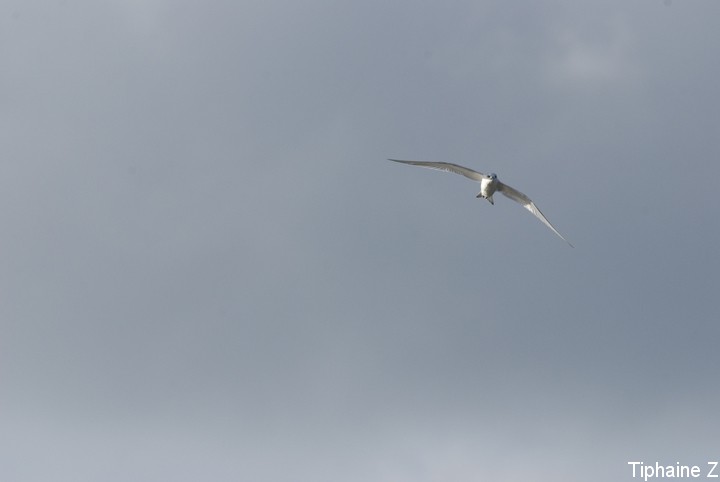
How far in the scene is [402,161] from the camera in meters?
Answer: 104

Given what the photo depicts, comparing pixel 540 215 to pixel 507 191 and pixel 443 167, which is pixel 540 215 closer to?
pixel 507 191

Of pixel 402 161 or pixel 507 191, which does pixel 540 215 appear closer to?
pixel 507 191

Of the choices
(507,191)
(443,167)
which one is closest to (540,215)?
(507,191)

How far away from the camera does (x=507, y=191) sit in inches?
4434

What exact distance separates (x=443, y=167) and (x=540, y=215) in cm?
1181

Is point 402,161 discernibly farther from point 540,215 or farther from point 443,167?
point 540,215

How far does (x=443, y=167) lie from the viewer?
109m

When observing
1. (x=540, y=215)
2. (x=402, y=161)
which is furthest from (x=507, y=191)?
(x=402, y=161)

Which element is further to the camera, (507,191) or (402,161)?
(507,191)

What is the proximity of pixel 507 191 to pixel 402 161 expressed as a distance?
14.6 meters

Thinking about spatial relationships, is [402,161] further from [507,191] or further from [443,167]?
[507,191]

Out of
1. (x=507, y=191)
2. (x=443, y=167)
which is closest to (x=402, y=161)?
(x=443, y=167)
